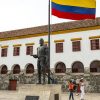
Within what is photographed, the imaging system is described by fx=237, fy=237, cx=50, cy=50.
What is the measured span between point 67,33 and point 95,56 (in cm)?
457

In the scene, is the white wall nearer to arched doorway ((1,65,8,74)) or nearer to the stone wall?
arched doorway ((1,65,8,74))

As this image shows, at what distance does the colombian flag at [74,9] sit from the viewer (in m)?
13.3

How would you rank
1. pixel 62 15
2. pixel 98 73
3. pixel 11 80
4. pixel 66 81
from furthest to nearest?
pixel 11 80 < pixel 66 81 < pixel 98 73 < pixel 62 15

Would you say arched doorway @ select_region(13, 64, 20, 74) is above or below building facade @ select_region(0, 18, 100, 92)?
below

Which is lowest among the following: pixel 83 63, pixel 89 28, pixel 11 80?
pixel 11 80

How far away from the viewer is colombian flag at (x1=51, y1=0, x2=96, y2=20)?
1330 cm

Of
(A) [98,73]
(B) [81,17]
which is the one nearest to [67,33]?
(A) [98,73]

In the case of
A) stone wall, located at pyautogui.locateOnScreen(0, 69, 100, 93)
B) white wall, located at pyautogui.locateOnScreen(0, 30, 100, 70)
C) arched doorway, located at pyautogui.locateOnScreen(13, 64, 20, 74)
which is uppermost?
white wall, located at pyautogui.locateOnScreen(0, 30, 100, 70)

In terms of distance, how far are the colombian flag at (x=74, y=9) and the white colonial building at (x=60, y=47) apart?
13.2 metres

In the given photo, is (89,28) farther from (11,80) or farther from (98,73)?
(11,80)

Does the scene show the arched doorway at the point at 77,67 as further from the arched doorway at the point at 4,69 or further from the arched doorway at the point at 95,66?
the arched doorway at the point at 4,69

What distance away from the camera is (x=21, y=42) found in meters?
31.9

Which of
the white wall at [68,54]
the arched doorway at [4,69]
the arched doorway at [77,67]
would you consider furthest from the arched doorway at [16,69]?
the arched doorway at [77,67]

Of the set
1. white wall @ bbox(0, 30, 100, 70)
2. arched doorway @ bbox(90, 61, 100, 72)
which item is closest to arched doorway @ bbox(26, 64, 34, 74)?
white wall @ bbox(0, 30, 100, 70)
